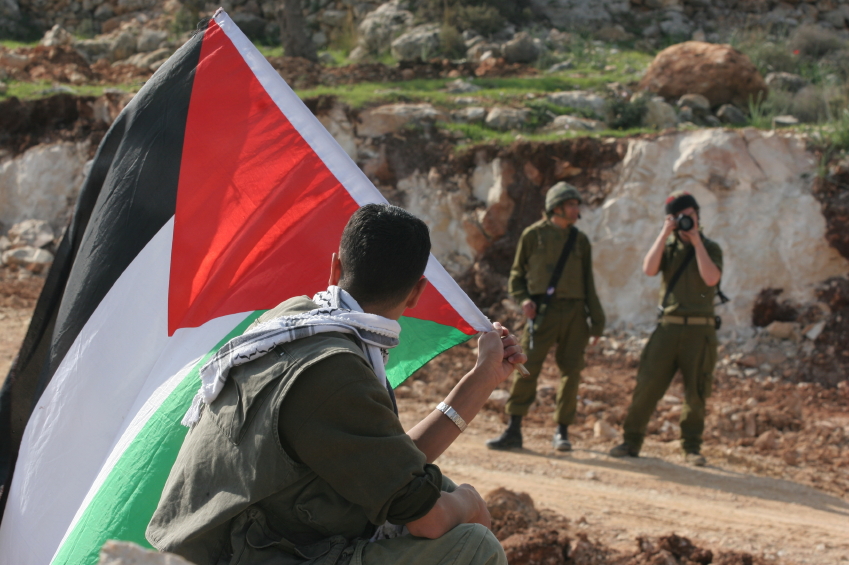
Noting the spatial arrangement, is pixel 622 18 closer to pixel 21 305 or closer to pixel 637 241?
pixel 637 241

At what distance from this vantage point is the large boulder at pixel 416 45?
1612 centimetres

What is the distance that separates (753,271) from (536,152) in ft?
10.0

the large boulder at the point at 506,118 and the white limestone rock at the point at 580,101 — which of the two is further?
the white limestone rock at the point at 580,101

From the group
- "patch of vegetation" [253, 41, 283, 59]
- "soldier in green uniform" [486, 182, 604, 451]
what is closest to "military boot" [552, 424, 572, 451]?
"soldier in green uniform" [486, 182, 604, 451]

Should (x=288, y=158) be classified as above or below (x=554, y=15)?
below

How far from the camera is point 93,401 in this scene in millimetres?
2855

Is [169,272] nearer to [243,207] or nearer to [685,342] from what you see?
[243,207]

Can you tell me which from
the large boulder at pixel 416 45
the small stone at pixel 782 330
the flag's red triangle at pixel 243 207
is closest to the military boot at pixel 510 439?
the flag's red triangle at pixel 243 207

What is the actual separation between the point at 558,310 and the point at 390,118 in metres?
5.98

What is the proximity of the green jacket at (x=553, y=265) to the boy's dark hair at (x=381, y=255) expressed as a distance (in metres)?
4.23

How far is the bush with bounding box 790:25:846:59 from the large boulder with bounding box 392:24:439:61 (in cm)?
739

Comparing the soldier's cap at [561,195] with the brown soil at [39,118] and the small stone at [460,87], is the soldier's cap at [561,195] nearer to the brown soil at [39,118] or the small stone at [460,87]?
the small stone at [460,87]

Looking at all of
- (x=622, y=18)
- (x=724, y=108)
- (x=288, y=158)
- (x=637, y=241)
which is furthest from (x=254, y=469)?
(x=622, y=18)

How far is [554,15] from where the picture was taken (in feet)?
61.9
